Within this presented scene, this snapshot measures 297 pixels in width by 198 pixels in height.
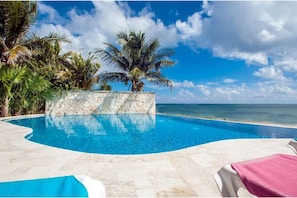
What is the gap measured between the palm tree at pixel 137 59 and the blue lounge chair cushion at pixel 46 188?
42.6 feet

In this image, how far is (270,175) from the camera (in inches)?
63.9

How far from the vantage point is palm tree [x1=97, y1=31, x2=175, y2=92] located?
14.4 m

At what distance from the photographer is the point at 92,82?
14867mm

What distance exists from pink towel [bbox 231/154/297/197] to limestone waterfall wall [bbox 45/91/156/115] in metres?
12.7

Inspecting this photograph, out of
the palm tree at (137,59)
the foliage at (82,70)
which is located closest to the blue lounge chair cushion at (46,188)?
the foliage at (82,70)

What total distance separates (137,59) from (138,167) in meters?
12.5

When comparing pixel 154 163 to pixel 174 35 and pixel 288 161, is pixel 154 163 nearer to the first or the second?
pixel 288 161

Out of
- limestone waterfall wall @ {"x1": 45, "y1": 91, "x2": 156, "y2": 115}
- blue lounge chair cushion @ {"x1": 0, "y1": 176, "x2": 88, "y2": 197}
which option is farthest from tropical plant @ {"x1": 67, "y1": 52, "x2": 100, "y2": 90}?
blue lounge chair cushion @ {"x1": 0, "y1": 176, "x2": 88, "y2": 197}

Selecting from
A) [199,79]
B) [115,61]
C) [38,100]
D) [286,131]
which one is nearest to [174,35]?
[115,61]

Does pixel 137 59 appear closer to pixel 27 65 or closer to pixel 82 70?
pixel 82 70

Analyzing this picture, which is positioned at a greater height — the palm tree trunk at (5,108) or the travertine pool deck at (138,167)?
the palm tree trunk at (5,108)

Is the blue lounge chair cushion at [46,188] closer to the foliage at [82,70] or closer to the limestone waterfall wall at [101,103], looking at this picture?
the limestone waterfall wall at [101,103]

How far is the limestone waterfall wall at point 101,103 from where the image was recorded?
41.6 ft

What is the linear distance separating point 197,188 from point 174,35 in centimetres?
1290
